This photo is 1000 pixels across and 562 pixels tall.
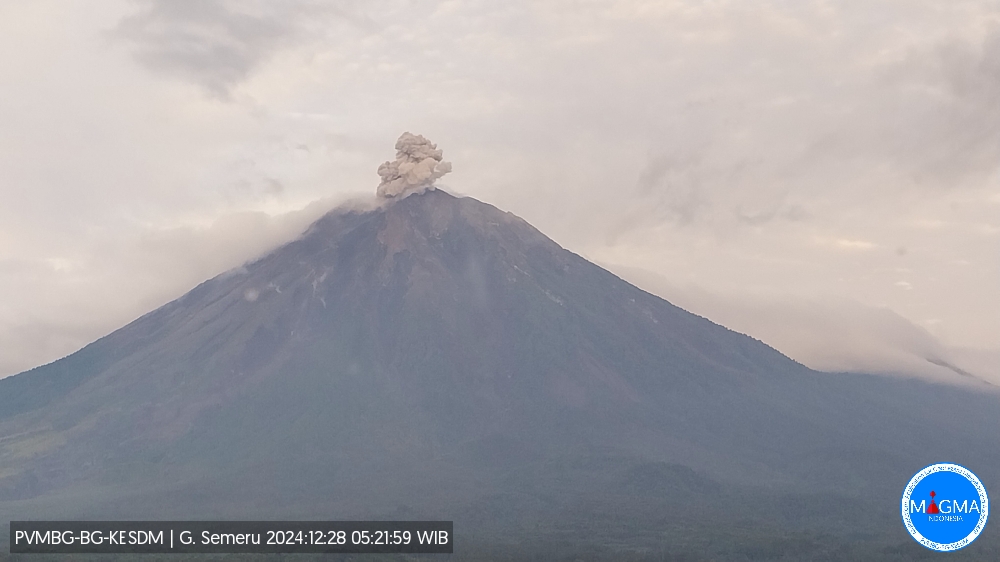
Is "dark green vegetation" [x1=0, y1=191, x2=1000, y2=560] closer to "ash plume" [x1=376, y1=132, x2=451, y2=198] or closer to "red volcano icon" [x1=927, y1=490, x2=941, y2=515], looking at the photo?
"ash plume" [x1=376, y1=132, x2=451, y2=198]

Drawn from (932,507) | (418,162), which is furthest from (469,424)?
(932,507)

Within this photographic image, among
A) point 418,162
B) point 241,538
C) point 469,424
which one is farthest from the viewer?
point 418,162

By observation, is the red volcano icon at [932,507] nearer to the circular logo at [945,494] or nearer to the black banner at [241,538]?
Result: the circular logo at [945,494]

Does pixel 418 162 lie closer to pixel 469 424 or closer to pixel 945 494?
pixel 469 424

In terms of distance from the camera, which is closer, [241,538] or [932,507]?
[932,507]

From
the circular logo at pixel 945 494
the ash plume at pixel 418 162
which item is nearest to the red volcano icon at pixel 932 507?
the circular logo at pixel 945 494

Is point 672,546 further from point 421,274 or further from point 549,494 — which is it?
point 421,274
